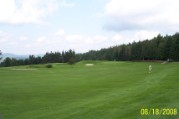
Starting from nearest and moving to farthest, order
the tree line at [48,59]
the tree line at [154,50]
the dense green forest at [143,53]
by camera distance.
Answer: the tree line at [154,50]
the dense green forest at [143,53]
the tree line at [48,59]

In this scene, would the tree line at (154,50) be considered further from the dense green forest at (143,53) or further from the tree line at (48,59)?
the tree line at (48,59)

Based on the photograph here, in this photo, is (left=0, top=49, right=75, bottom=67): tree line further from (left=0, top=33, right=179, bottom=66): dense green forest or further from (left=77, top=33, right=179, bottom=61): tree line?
(left=77, top=33, right=179, bottom=61): tree line

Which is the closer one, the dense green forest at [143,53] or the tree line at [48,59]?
the dense green forest at [143,53]

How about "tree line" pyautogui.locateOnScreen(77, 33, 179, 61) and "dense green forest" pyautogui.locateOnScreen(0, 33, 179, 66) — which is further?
"dense green forest" pyautogui.locateOnScreen(0, 33, 179, 66)

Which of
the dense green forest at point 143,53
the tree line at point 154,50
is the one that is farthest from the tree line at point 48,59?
the tree line at point 154,50

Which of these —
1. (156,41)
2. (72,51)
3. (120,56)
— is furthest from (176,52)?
(72,51)

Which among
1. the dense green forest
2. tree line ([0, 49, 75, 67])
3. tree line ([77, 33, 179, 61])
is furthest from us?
tree line ([0, 49, 75, 67])

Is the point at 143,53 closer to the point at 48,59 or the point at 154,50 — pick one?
the point at 154,50

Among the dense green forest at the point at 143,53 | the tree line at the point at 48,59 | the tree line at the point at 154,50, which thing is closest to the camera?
the tree line at the point at 154,50

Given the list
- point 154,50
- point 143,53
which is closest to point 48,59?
point 143,53

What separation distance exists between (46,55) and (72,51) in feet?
56.2

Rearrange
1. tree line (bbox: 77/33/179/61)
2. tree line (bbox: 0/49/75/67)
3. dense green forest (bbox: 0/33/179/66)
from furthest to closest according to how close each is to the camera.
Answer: tree line (bbox: 0/49/75/67) → dense green forest (bbox: 0/33/179/66) → tree line (bbox: 77/33/179/61)

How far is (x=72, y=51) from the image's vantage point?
156 m

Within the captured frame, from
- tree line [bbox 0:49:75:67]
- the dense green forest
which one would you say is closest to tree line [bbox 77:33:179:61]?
the dense green forest
